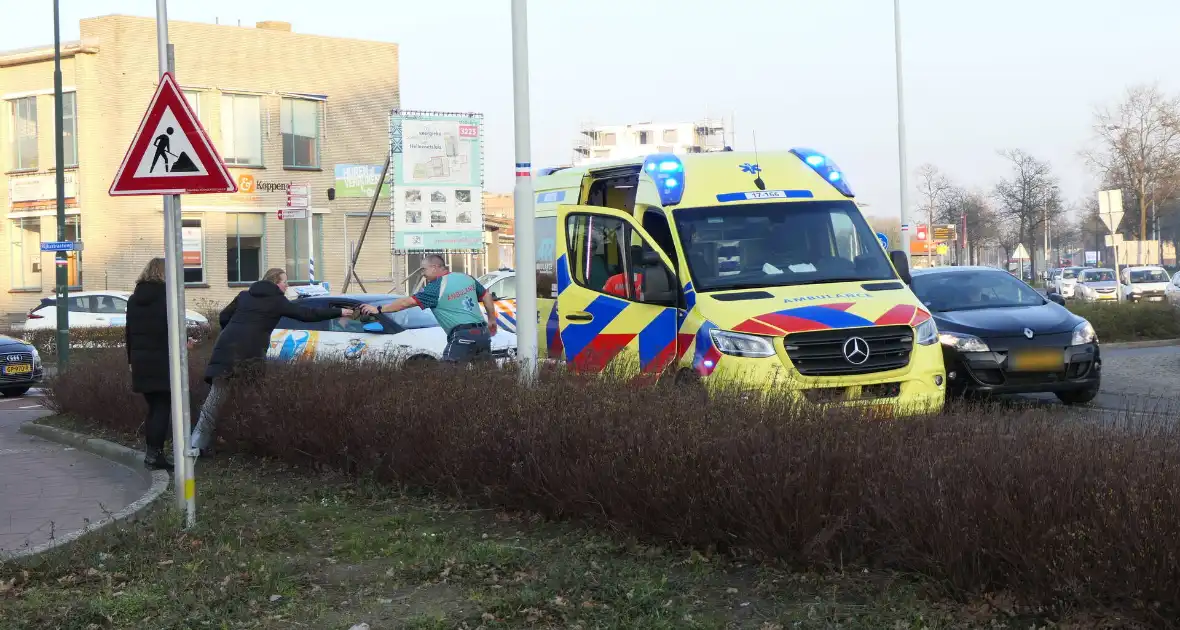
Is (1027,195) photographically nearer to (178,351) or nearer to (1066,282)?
(1066,282)

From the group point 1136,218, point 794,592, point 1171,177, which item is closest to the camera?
point 794,592

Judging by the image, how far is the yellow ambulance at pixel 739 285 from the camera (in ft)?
33.8

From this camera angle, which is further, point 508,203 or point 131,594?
point 508,203

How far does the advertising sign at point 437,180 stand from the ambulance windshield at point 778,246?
46.3 ft

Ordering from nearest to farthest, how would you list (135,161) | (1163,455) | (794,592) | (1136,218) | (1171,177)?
(1163,455), (794,592), (135,161), (1171,177), (1136,218)

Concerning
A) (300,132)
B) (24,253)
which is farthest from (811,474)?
(24,253)

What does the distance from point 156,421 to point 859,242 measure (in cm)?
617

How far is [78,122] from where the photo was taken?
42.2m

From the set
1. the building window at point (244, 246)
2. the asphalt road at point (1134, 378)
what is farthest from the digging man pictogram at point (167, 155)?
the building window at point (244, 246)

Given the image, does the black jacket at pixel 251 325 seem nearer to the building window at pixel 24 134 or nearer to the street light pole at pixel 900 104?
the street light pole at pixel 900 104

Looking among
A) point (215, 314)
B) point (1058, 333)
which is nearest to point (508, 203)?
point (215, 314)

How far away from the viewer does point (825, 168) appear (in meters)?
12.4

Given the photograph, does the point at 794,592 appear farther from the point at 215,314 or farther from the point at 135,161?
the point at 215,314

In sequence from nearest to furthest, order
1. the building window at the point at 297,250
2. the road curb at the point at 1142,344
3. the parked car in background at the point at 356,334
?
the parked car in background at the point at 356,334 < the road curb at the point at 1142,344 < the building window at the point at 297,250
